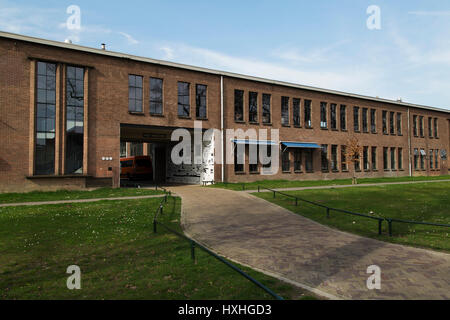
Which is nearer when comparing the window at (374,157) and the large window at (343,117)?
the large window at (343,117)

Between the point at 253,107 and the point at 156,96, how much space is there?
28.8ft

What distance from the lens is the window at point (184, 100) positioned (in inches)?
949

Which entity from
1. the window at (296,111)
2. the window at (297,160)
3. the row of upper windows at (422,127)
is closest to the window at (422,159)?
the row of upper windows at (422,127)

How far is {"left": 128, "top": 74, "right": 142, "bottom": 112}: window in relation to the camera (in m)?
22.1

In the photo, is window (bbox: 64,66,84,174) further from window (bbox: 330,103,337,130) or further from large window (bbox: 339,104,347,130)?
large window (bbox: 339,104,347,130)

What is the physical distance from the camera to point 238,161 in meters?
26.2

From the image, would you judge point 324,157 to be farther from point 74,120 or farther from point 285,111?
point 74,120

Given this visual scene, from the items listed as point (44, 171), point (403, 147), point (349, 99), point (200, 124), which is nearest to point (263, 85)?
point (200, 124)

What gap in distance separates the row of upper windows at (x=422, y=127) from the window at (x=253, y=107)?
2412cm

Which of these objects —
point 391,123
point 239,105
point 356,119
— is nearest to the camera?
point 239,105

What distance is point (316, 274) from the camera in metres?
5.65

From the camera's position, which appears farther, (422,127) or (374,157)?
(422,127)

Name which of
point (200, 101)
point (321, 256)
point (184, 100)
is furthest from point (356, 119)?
point (321, 256)

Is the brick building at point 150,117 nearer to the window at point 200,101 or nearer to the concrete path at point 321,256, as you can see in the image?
the window at point 200,101
